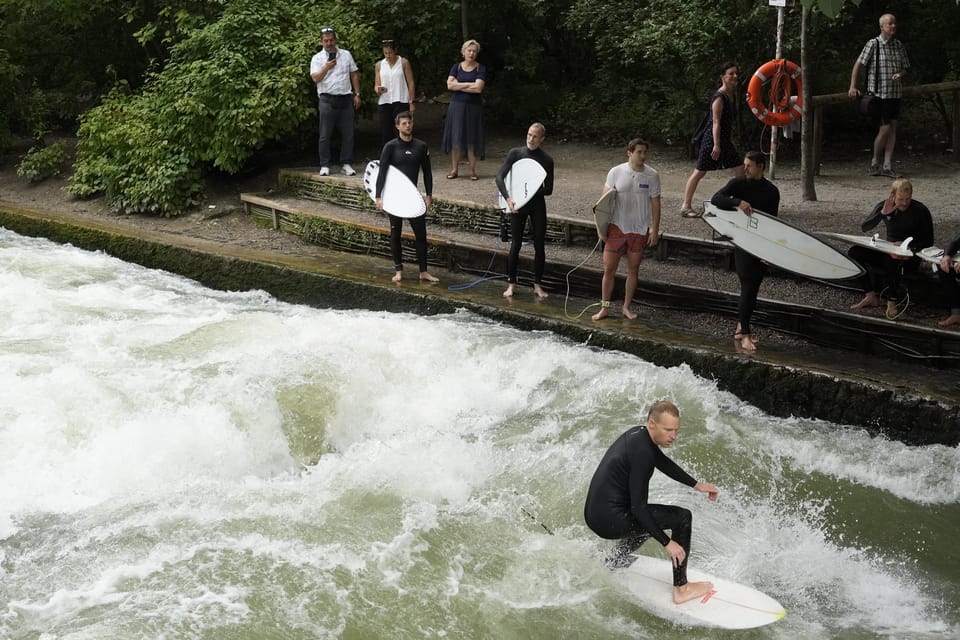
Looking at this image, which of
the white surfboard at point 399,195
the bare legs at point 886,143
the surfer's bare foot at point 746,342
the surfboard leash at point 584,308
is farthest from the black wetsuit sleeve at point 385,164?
the bare legs at point 886,143

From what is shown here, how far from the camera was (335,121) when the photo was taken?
1386 centimetres

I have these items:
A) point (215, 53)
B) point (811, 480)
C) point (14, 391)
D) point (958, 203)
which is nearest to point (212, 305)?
point (14, 391)

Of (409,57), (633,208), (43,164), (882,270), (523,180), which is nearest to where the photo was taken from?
(882,270)

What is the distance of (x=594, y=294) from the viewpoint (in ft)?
34.3

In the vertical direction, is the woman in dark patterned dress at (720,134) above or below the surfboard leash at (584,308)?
above

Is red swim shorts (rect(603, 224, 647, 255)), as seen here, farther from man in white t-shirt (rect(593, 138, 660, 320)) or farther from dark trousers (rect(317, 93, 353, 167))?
dark trousers (rect(317, 93, 353, 167))

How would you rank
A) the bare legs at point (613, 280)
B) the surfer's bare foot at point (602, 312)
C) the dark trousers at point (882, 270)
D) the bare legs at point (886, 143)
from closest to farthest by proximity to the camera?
the dark trousers at point (882, 270), the bare legs at point (613, 280), the surfer's bare foot at point (602, 312), the bare legs at point (886, 143)

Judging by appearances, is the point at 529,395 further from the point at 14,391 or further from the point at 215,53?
the point at 215,53

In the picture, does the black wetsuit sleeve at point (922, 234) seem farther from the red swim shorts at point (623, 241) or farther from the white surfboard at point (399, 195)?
the white surfboard at point (399, 195)

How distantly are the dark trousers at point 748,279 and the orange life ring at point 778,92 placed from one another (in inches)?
145

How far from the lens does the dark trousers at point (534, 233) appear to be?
10.1 meters

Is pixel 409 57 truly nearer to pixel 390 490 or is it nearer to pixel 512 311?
pixel 512 311

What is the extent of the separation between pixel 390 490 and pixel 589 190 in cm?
631

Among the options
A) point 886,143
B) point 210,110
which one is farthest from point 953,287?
point 210,110
